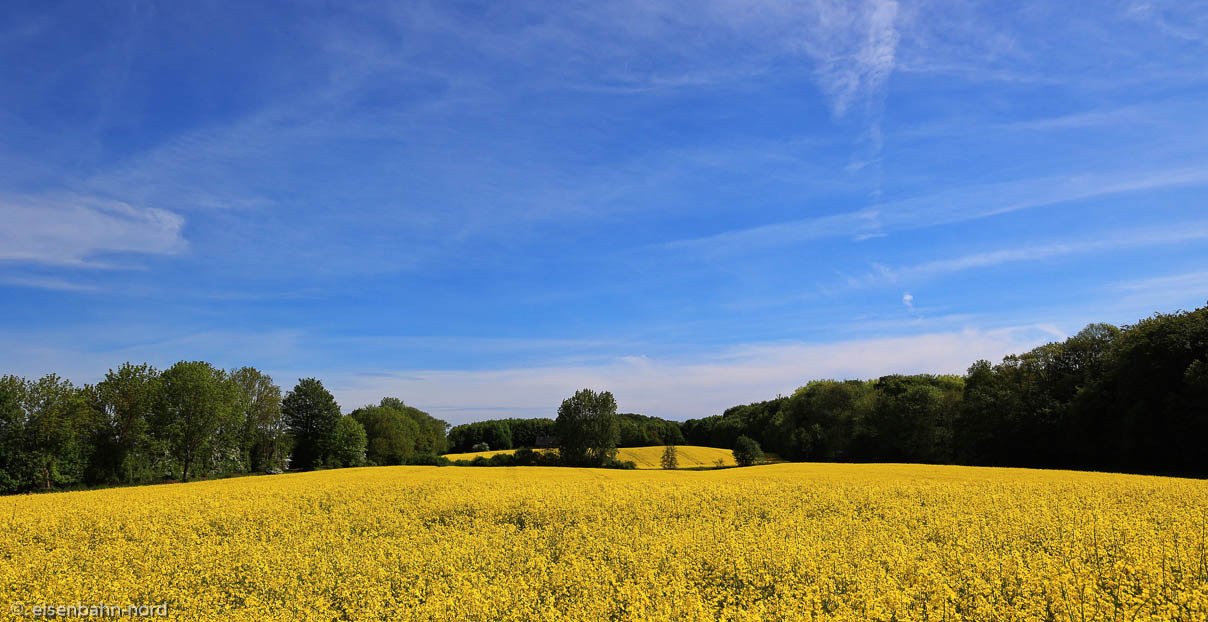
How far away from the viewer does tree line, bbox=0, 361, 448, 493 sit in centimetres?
4006

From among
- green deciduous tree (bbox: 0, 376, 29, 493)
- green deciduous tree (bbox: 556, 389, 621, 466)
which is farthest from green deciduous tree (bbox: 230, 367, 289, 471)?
green deciduous tree (bbox: 556, 389, 621, 466)

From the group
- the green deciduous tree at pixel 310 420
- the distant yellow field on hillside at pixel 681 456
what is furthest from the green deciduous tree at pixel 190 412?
the distant yellow field on hillside at pixel 681 456

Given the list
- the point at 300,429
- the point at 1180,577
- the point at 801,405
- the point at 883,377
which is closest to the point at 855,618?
the point at 1180,577

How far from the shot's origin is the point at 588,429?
66312mm

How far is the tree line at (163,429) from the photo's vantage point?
40062 millimetres

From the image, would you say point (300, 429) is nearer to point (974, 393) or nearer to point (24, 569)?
point (24, 569)

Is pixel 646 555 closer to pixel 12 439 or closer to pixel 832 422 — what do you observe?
pixel 12 439

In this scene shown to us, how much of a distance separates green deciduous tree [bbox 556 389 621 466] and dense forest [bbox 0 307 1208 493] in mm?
218

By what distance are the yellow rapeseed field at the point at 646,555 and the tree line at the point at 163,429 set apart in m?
28.2

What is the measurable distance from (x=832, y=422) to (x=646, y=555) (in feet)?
247

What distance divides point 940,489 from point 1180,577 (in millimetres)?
10717

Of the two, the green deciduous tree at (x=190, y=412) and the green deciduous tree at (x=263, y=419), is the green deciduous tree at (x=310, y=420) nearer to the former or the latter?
the green deciduous tree at (x=263, y=419)

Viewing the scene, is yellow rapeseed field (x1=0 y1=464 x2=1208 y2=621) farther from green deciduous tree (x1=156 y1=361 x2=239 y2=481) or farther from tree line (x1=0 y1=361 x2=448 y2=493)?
green deciduous tree (x1=156 y1=361 x2=239 y2=481)

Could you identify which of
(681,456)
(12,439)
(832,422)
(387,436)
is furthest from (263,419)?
Answer: (832,422)
